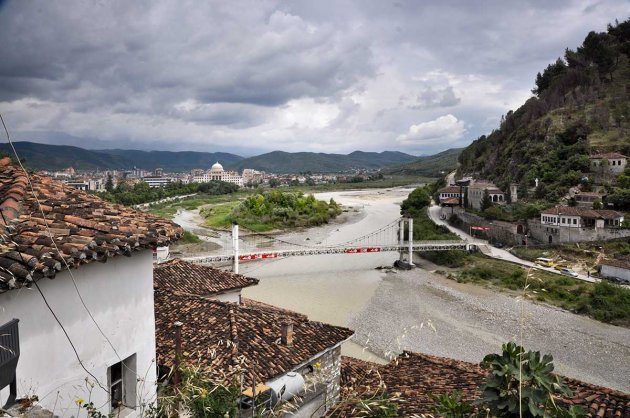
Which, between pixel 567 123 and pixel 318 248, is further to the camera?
pixel 567 123

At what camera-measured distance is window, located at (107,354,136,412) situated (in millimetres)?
4480

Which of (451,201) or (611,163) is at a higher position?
(611,163)

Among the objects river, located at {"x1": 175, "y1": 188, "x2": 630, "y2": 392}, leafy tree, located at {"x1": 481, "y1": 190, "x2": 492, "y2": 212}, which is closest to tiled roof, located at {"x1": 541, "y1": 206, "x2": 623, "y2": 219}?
leafy tree, located at {"x1": 481, "y1": 190, "x2": 492, "y2": 212}

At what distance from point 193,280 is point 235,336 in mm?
4210

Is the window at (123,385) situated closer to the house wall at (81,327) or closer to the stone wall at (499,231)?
the house wall at (81,327)

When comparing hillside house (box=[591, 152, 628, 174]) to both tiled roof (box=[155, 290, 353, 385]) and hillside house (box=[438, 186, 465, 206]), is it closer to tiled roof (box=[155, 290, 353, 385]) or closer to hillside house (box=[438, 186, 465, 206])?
hillside house (box=[438, 186, 465, 206])

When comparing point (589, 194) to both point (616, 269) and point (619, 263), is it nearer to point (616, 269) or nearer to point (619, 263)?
point (619, 263)

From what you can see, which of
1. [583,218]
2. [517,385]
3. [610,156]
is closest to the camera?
[517,385]

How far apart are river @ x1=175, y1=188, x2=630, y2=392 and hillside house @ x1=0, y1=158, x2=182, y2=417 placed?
864cm

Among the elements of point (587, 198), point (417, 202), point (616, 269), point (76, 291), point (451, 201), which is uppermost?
point (76, 291)

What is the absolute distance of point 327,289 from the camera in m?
27.7

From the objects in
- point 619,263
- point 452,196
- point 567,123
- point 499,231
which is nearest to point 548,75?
point 567,123

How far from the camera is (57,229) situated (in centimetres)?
362

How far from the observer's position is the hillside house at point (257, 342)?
6.75m
